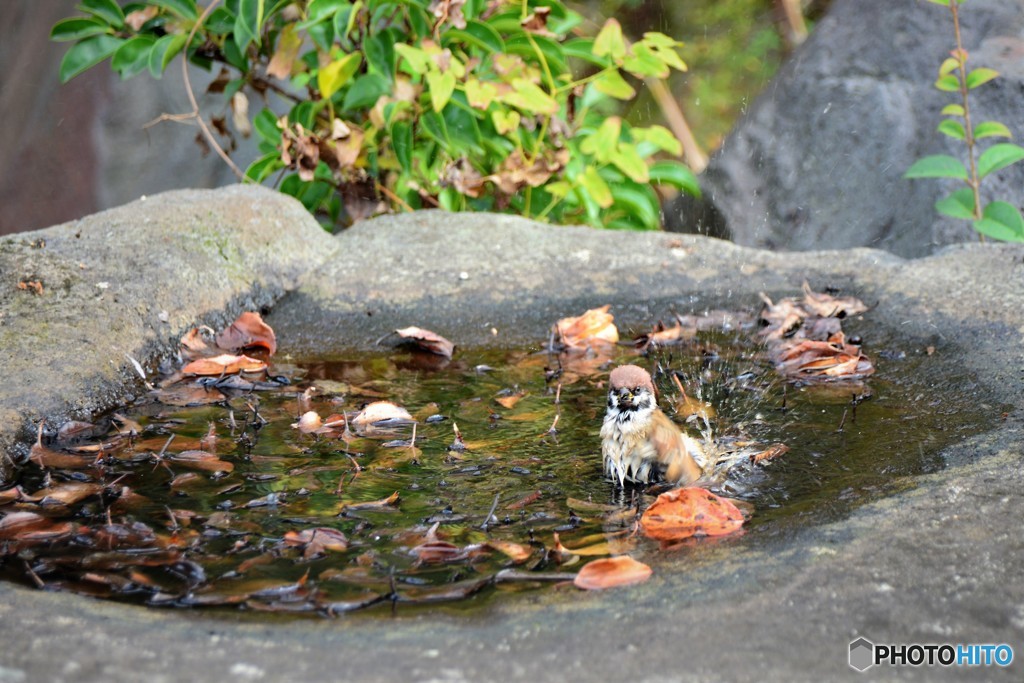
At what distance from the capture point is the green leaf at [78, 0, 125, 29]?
5770 mm

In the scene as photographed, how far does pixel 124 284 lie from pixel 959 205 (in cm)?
386

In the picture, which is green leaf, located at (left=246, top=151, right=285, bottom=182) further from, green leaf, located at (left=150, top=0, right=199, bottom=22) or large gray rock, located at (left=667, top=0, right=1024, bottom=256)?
large gray rock, located at (left=667, top=0, right=1024, bottom=256)

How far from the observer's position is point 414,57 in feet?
17.2

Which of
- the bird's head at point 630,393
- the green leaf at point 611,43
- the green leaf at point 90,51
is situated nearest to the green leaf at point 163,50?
the green leaf at point 90,51

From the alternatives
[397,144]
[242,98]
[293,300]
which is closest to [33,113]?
[242,98]

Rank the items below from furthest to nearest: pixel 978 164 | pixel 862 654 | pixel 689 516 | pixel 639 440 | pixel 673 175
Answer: pixel 673 175
pixel 978 164
pixel 639 440
pixel 689 516
pixel 862 654

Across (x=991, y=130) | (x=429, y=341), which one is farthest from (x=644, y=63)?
(x=429, y=341)

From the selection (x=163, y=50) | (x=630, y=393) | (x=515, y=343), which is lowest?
(x=515, y=343)

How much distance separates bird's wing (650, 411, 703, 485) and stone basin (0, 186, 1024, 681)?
64 cm

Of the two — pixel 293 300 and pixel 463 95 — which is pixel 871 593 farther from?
pixel 463 95

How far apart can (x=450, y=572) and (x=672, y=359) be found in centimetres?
202

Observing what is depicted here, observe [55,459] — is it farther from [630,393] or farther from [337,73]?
[337,73]

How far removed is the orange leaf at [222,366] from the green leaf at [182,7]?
2736 mm

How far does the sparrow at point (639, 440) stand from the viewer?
2885mm
